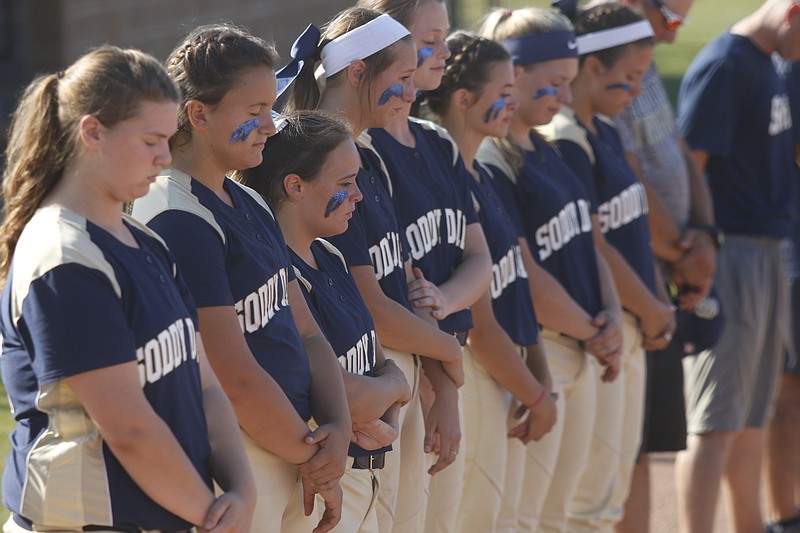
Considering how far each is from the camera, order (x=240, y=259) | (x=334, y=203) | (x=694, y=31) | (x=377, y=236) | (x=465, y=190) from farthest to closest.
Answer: (x=694, y=31), (x=465, y=190), (x=377, y=236), (x=334, y=203), (x=240, y=259)

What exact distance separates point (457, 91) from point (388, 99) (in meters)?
0.57

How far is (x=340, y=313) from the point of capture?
298 cm

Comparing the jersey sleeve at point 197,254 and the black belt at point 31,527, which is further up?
the jersey sleeve at point 197,254

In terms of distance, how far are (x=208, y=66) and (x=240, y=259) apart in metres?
0.44

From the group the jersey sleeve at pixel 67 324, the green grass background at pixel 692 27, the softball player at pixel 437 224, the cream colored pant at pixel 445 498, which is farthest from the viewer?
the green grass background at pixel 692 27

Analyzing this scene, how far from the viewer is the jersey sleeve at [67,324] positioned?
6.78ft

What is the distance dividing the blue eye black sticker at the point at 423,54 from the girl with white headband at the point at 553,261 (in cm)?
68

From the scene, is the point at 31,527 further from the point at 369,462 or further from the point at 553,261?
the point at 553,261

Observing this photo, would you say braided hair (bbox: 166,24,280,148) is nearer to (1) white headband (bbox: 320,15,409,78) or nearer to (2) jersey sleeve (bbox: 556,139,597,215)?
(1) white headband (bbox: 320,15,409,78)

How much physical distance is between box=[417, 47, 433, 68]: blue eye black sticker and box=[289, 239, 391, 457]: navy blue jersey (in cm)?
83

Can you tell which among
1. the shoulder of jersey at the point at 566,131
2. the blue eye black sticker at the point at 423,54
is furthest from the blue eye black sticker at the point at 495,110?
the shoulder of jersey at the point at 566,131

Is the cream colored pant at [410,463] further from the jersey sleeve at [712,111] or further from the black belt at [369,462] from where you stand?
the jersey sleeve at [712,111]

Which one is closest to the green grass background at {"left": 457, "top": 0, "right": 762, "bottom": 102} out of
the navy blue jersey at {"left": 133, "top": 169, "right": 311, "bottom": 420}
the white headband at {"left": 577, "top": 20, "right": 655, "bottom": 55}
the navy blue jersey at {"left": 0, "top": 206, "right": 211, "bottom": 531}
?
the white headband at {"left": 577, "top": 20, "right": 655, "bottom": 55}

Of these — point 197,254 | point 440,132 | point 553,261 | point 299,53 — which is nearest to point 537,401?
point 553,261
